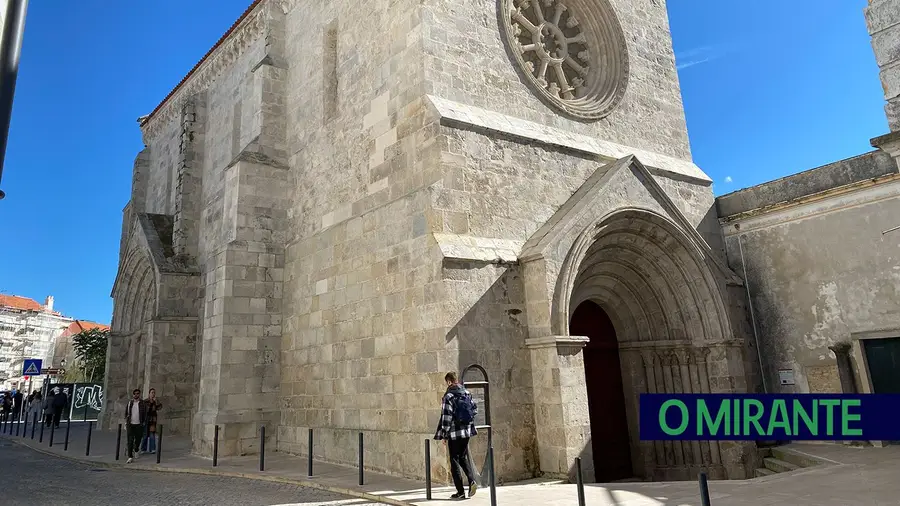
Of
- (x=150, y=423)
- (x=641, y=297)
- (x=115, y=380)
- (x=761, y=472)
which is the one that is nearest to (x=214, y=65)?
(x=150, y=423)

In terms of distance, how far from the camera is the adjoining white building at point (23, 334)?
60031mm

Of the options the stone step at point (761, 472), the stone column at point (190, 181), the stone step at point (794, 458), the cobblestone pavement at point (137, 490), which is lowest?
the stone step at point (761, 472)

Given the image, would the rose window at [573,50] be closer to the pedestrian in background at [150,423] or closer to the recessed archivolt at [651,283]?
the recessed archivolt at [651,283]

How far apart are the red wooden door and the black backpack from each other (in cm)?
351

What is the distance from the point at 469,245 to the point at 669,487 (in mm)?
3765

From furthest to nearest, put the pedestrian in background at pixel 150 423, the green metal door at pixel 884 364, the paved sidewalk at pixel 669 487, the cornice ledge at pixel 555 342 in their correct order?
1. the pedestrian in background at pixel 150 423
2. the green metal door at pixel 884 364
3. the cornice ledge at pixel 555 342
4. the paved sidewalk at pixel 669 487

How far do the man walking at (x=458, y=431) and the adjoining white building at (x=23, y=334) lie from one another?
2685 inches

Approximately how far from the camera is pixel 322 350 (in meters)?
9.66

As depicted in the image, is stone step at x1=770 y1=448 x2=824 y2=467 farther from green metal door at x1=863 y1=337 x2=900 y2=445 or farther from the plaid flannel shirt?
the plaid flannel shirt

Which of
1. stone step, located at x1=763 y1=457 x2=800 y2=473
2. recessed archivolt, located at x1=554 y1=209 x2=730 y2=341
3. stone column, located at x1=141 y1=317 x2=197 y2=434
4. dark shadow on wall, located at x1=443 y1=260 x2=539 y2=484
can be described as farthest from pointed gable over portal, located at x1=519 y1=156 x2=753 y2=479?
stone column, located at x1=141 y1=317 x2=197 y2=434

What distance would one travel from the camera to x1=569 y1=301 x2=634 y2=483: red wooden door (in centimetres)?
938

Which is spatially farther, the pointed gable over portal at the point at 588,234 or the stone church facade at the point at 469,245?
the pointed gable over portal at the point at 588,234

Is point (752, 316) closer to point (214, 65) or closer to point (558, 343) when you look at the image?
point (558, 343)

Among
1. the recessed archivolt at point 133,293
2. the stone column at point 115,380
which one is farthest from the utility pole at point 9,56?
the stone column at point 115,380
